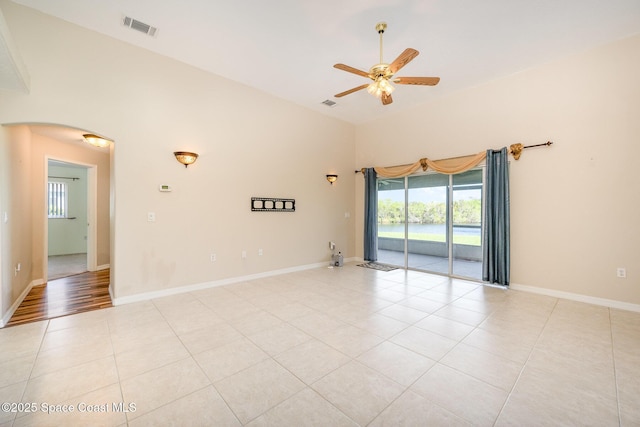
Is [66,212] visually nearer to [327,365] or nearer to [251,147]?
[251,147]

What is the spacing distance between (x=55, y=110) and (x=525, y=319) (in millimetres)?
6282

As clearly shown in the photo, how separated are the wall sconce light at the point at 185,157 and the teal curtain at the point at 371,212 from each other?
403 cm

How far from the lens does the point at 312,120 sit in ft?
19.9

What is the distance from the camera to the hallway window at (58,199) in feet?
25.1

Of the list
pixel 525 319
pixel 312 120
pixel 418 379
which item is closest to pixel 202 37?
pixel 312 120

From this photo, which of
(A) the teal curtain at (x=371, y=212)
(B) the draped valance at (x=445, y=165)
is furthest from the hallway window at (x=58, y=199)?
(B) the draped valance at (x=445, y=165)

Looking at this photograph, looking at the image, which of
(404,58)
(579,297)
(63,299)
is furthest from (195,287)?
(579,297)

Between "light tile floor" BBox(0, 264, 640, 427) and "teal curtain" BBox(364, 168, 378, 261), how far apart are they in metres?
2.85

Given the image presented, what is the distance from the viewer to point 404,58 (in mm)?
2840

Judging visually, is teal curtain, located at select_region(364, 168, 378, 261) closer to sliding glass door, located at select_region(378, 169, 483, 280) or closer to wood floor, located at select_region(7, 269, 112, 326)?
sliding glass door, located at select_region(378, 169, 483, 280)

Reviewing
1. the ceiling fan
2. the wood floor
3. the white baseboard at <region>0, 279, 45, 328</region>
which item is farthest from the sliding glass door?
the white baseboard at <region>0, 279, 45, 328</region>

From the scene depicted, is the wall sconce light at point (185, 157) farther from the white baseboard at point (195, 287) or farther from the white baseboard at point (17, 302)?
the white baseboard at point (17, 302)

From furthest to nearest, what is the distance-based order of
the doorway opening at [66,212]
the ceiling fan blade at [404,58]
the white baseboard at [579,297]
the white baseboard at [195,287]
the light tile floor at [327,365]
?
the doorway opening at [66,212] < the white baseboard at [195,287] < the white baseboard at [579,297] < the ceiling fan blade at [404,58] < the light tile floor at [327,365]

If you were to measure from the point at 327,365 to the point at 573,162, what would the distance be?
4598 mm
